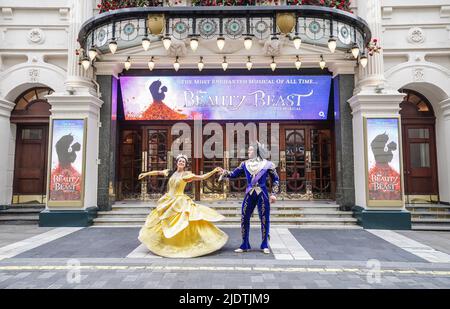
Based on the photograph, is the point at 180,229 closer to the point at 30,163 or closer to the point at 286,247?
the point at 286,247

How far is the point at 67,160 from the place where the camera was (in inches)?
356

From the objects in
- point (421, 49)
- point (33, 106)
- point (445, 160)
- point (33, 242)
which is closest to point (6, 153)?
point (33, 106)

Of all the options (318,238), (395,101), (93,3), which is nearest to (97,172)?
(93,3)

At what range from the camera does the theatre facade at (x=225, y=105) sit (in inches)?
332

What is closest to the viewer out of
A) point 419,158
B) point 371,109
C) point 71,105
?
point 371,109

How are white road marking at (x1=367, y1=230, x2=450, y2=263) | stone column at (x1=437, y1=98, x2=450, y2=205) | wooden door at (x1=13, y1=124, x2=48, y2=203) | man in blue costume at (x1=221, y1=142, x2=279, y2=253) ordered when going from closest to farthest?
white road marking at (x1=367, y1=230, x2=450, y2=263), man in blue costume at (x1=221, y1=142, x2=279, y2=253), stone column at (x1=437, y1=98, x2=450, y2=205), wooden door at (x1=13, y1=124, x2=48, y2=203)

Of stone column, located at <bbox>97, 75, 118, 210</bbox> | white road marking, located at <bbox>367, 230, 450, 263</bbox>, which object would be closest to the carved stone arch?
stone column, located at <bbox>97, 75, 118, 210</bbox>

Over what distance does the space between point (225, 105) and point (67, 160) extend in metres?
5.37

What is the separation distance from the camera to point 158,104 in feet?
35.7

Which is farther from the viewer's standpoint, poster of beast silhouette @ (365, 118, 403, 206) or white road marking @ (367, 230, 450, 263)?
poster of beast silhouette @ (365, 118, 403, 206)

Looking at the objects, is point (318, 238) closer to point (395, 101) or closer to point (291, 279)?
point (291, 279)

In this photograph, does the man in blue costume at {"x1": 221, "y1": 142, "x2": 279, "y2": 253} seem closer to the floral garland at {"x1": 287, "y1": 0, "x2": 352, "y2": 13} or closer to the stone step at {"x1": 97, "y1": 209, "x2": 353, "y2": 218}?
the stone step at {"x1": 97, "y1": 209, "x2": 353, "y2": 218}

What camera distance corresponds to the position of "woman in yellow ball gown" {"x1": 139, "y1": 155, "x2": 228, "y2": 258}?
5.73 metres

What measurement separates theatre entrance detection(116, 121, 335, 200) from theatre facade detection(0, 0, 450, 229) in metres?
0.04
